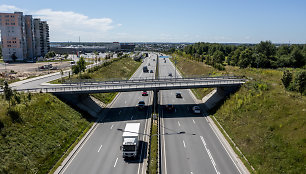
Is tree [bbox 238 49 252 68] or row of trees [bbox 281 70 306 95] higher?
tree [bbox 238 49 252 68]

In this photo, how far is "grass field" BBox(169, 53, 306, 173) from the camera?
90.0ft

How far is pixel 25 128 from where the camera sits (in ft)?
104

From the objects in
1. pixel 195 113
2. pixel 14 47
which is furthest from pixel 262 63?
pixel 14 47

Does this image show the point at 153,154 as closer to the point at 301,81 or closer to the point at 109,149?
the point at 109,149

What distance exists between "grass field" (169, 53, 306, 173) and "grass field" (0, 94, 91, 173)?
28.5 meters

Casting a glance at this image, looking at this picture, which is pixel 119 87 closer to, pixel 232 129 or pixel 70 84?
pixel 70 84

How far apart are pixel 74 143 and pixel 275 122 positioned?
33711 millimetres

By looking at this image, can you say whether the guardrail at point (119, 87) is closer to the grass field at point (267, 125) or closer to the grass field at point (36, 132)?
the grass field at point (36, 132)

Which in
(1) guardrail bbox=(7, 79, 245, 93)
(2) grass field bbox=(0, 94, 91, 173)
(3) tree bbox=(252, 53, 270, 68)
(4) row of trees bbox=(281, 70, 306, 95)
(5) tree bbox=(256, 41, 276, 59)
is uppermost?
(5) tree bbox=(256, 41, 276, 59)

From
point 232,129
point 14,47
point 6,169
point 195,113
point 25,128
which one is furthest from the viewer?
point 14,47

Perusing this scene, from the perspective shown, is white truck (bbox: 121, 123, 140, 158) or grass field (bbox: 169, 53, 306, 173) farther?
white truck (bbox: 121, 123, 140, 158)

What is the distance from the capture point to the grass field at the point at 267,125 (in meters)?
27.4

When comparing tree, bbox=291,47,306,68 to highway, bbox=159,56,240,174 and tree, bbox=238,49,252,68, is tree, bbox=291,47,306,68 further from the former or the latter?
highway, bbox=159,56,240,174

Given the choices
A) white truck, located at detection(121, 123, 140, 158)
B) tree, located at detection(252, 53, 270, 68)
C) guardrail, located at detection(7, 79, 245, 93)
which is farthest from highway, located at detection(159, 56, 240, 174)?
tree, located at detection(252, 53, 270, 68)
